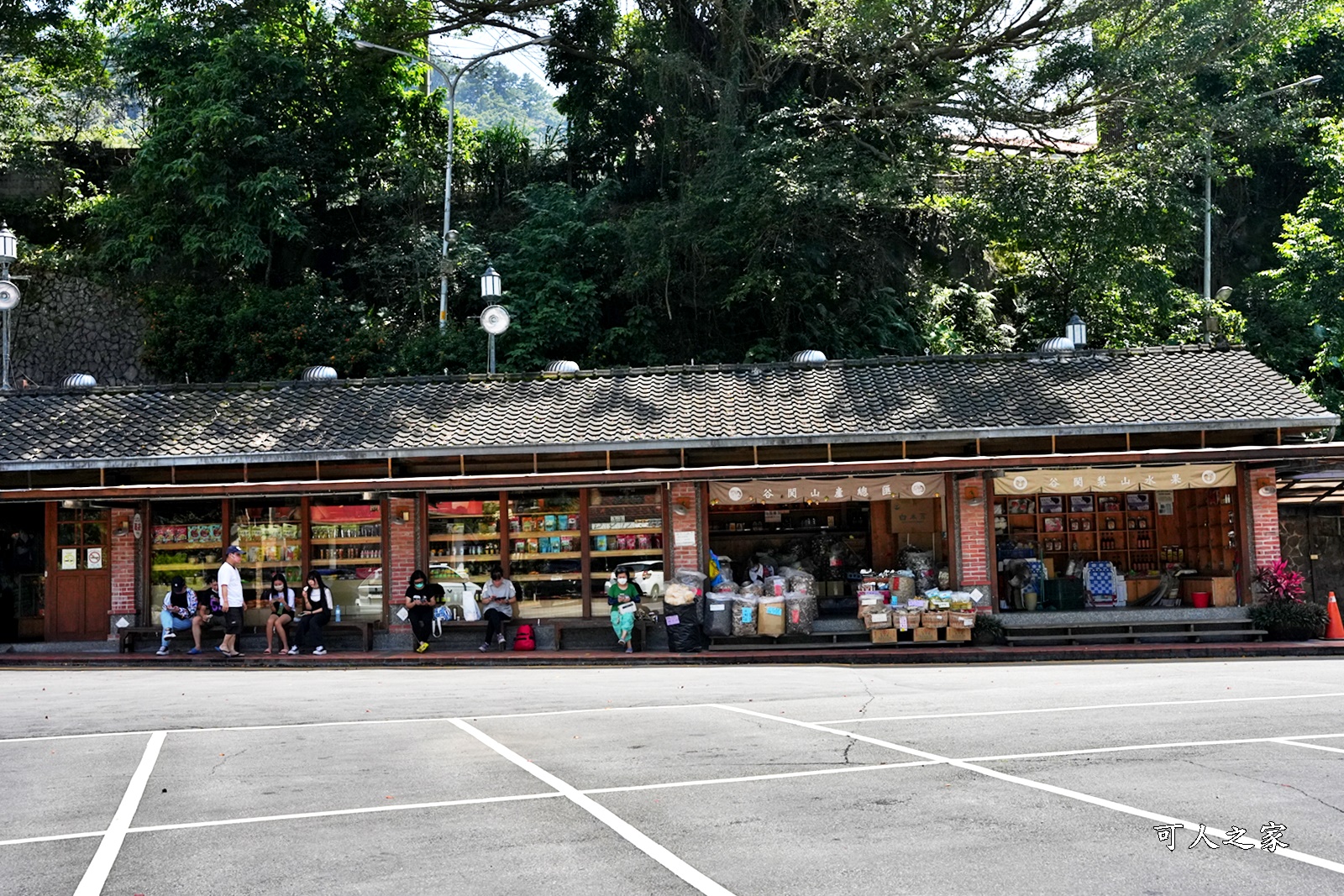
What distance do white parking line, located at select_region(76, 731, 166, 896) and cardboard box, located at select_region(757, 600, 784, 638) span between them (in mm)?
10966

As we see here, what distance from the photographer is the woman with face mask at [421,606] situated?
1981cm

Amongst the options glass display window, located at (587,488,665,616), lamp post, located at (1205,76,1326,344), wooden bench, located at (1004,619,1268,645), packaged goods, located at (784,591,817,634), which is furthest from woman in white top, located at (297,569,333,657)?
lamp post, located at (1205,76,1326,344)

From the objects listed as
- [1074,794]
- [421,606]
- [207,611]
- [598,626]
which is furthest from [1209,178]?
[1074,794]

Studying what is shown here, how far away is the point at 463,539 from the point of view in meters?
21.0

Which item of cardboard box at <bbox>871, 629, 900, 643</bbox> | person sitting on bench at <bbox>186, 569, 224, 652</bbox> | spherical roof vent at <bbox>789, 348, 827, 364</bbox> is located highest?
spherical roof vent at <bbox>789, 348, 827, 364</bbox>

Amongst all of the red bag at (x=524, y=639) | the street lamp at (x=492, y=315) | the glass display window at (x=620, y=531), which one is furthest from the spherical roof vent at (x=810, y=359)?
the red bag at (x=524, y=639)

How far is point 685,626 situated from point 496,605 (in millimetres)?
3086

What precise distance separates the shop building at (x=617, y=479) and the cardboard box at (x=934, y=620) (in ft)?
3.48

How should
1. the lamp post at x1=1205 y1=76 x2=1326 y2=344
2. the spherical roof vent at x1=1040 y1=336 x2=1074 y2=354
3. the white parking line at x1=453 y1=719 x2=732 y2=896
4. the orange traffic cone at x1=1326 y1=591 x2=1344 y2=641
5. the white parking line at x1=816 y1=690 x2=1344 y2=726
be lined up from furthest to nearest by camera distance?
the lamp post at x1=1205 y1=76 x2=1326 y2=344, the spherical roof vent at x1=1040 y1=336 x2=1074 y2=354, the orange traffic cone at x1=1326 y1=591 x2=1344 y2=641, the white parking line at x1=816 y1=690 x2=1344 y2=726, the white parking line at x1=453 y1=719 x2=732 y2=896

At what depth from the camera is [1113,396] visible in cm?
A: 2112

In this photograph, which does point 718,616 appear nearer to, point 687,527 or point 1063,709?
point 687,527

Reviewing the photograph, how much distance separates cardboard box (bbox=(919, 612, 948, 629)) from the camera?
19.4m

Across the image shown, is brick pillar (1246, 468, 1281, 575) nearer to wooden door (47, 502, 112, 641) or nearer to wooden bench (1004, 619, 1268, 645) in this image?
wooden bench (1004, 619, 1268, 645)

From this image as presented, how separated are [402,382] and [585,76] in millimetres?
15886
